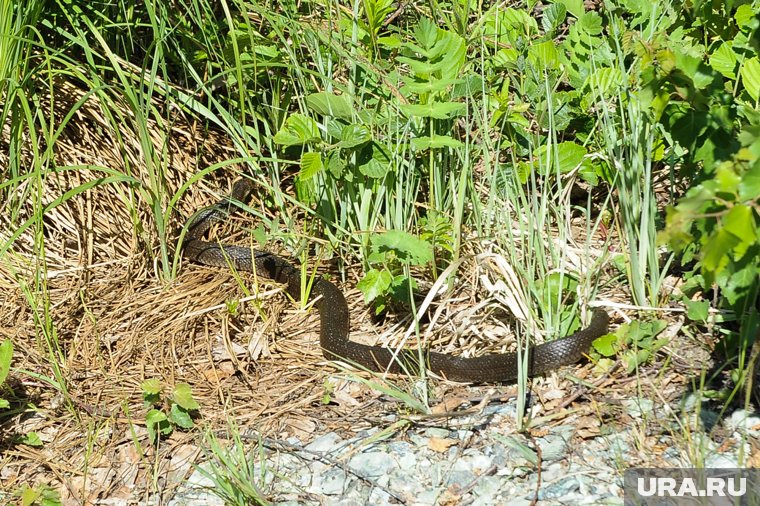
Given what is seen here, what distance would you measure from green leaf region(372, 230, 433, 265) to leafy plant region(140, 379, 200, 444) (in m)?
1.03

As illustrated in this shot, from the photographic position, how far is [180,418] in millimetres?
3584

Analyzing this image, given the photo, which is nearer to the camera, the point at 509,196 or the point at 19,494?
the point at 19,494

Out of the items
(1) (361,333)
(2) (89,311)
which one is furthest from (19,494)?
(1) (361,333)

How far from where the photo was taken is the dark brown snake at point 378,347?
3.62m

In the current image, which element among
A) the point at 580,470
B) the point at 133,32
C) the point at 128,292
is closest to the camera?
the point at 580,470

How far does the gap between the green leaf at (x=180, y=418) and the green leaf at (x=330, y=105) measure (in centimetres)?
151

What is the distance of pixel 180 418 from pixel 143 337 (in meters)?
0.82

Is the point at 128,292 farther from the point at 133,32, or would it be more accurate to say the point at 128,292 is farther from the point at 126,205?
the point at 133,32

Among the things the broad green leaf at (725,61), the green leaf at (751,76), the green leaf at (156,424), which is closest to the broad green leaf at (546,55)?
the broad green leaf at (725,61)

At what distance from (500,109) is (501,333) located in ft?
3.50

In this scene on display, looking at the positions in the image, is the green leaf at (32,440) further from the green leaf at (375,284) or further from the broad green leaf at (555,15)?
the broad green leaf at (555,15)

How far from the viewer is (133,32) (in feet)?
16.2

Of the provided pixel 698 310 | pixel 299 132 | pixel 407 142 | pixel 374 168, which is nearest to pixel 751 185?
pixel 698 310

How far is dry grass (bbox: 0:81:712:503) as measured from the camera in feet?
11.7
